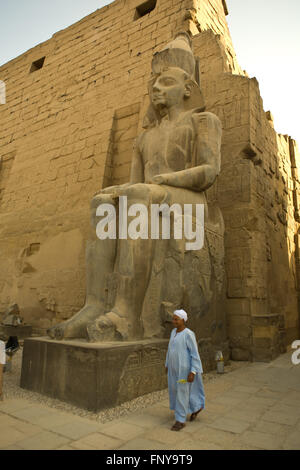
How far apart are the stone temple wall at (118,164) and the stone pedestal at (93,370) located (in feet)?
6.10

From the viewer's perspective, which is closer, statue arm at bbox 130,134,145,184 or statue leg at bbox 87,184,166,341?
statue leg at bbox 87,184,166,341

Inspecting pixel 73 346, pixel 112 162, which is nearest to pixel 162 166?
pixel 73 346

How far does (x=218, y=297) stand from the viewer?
372cm

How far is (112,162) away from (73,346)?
4.18m

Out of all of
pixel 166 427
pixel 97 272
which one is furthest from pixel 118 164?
pixel 166 427

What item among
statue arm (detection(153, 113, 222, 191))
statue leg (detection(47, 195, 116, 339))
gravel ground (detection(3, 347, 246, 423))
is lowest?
gravel ground (detection(3, 347, 246, 423))

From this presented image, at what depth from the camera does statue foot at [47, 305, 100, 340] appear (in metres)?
2.71

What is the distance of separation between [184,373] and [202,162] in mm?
2151

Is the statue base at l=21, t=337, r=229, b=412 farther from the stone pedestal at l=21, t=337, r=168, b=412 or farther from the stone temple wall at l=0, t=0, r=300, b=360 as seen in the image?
the stone temple wall at l=0, t=0, r=300, b=360

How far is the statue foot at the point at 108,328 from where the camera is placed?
254cm

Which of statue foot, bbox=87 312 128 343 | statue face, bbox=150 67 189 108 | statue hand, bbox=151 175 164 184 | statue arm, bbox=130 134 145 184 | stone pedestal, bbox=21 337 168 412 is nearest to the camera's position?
stone pedestal, bbox=21 337 168 412

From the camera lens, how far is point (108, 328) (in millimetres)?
2615

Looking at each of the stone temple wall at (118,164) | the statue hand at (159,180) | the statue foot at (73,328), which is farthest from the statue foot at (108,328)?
the stone temple wall at (118,164)

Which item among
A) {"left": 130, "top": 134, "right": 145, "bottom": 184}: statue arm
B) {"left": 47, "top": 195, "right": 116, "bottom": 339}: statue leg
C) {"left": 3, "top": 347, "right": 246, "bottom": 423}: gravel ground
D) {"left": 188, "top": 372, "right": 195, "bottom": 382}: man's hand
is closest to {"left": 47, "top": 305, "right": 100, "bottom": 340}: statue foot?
{"left": 47, "top": 195, "right": 116, "bottom": 339}: statue leg
